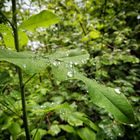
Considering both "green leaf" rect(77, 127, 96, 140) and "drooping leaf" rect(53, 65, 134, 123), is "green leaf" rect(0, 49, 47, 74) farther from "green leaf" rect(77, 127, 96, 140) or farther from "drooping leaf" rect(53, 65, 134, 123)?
"green leaf" rect(77, 127, 96, 140)

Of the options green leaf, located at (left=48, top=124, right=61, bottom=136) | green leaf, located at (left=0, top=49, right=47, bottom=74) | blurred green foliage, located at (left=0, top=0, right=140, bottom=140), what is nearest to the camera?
green leaf, located at (left=0, top=49, right=47, bottom=74)

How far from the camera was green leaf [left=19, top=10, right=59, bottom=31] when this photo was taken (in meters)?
A: 0.75

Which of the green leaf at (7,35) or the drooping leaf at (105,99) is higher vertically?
the green leaf at (7,35)

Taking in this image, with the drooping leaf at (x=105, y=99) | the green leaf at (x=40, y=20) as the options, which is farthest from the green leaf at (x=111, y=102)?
the green leaf at (x=40, y=20)

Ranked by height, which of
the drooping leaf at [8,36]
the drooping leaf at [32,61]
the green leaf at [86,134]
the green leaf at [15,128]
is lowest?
the green leaf at [86,134]

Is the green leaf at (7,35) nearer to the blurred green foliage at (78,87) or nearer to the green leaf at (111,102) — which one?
the blurred green foliage at (78,87)

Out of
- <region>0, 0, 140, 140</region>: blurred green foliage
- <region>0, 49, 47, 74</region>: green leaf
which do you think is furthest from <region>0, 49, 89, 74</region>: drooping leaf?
<region>0, 0, 140, 140</region>: blurred green foliage

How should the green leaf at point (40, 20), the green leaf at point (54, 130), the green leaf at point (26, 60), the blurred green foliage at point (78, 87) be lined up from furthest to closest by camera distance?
the green leaf at point (54, 130) < the blurred green foliage at point (78, 87) < the green leaf at point (40, 20) < the green leaf at point (26, 60)

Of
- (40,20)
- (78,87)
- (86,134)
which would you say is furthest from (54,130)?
(40,20)

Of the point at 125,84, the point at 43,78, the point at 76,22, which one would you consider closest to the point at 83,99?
the point at 125,84

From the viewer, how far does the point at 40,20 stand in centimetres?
76

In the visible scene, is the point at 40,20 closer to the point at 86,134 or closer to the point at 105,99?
the point at 105,99

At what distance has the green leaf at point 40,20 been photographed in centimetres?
75

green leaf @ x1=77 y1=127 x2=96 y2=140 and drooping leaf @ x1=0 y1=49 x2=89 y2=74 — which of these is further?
green leaf @ x1=77 y1=127 x2=96 y2=140
